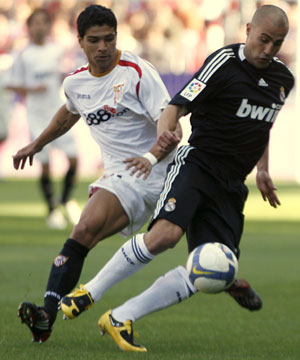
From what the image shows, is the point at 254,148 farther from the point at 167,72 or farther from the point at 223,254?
the point at 167,72

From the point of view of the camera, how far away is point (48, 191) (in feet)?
47.4

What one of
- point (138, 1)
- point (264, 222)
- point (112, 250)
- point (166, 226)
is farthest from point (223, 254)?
point (138, 1)

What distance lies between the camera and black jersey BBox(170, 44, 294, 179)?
6199 mm

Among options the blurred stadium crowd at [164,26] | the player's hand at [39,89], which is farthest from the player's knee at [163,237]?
the blurred stadium crowd at [164,26]

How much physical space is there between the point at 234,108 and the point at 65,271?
146 centimetres

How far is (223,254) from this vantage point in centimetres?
575

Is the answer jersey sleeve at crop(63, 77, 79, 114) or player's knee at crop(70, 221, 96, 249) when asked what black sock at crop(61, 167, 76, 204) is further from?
player's knee at crop(70, 221, 96, 249)

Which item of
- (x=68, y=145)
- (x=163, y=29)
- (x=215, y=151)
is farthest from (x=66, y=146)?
(x=163, y=29)

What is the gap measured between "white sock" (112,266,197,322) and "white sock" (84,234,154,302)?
0.16 metres

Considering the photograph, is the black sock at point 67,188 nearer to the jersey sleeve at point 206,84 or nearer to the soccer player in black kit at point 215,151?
the soccer player in black kit at point 215,151

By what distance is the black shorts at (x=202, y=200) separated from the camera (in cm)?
604

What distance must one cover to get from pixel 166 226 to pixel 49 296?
0.95 m

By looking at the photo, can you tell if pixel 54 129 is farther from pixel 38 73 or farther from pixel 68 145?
pixel 38 73

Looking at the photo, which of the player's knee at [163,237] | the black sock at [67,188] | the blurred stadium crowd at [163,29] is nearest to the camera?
the player's knee at [163,237]
